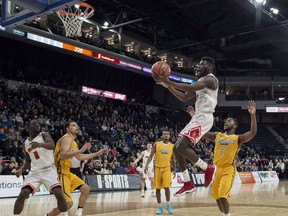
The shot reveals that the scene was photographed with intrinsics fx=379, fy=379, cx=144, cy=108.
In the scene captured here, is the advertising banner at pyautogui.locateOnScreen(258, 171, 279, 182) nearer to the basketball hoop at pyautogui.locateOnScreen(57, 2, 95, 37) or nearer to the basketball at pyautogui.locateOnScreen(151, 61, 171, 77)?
the basketball hoop at pyautogui.locateOnScreen(57, 2, 95, 37)

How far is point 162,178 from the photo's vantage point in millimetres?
9406

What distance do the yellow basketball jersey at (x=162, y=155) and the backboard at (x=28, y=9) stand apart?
4419 mm

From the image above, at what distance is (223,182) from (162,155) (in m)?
3.68

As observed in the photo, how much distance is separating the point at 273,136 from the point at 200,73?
108 ft

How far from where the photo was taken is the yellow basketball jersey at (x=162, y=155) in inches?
376

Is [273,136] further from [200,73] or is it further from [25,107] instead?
[200,73]

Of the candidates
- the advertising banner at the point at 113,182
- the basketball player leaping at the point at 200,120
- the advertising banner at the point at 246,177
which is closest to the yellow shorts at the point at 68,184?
the basketball player leaping at the point at 200,120

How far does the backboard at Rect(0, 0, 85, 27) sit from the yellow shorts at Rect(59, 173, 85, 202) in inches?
120

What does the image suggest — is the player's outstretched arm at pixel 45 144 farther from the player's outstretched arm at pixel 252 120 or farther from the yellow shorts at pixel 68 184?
the player's outstretched arm at pixel 252 120

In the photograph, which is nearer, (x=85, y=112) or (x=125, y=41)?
(x=85, y=112)

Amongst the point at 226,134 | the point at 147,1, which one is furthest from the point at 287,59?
the point at 226,134

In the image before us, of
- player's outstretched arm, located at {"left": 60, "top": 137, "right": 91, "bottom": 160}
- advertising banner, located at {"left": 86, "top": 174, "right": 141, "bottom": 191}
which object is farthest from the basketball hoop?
player's outstretched arm, located at {"left": 60, "top": 137, "right": 91, "bottom": 160}

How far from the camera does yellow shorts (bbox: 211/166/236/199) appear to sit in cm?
596

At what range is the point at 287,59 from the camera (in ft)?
122
